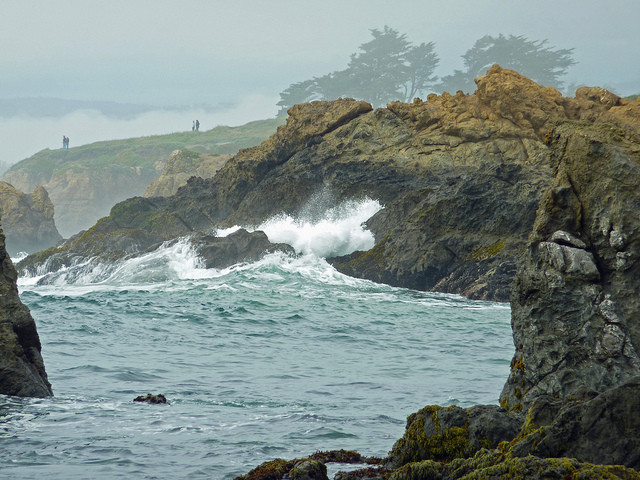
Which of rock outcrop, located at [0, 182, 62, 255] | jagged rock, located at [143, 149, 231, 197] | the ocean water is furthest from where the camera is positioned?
jagged rock, located at [143, 149, 231, 197]

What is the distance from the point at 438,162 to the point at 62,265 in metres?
17.4

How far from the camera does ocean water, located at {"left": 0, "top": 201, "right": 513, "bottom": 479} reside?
8.94m

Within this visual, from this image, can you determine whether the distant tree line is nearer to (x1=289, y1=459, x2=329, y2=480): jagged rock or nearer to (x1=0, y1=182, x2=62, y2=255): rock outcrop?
(x1=0, y1=182, x2=62, y2=255): rock outcrop

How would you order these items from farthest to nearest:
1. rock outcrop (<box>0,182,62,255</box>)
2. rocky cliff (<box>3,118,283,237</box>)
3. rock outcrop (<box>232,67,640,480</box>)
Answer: rocky cliff (<box>3,118,283,237</box>) < rock outcrop (<box>0,182,62,255</box>) < rock outcrop (<box>232,67,640,480</box>)

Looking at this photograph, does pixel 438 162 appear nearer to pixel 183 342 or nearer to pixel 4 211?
pixel 183 342

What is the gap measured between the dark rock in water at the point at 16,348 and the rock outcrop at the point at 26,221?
1838 inches

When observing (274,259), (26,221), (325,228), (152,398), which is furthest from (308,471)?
(26,221)

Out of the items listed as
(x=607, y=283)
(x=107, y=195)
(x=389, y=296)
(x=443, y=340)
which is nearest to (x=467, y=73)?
(x=107, y=195)

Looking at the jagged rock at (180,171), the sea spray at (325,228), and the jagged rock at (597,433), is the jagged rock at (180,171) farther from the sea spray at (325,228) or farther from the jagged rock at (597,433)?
the jagged rock at (597,433)

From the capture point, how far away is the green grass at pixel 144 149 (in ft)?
298

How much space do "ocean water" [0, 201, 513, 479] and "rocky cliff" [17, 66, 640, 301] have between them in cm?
178

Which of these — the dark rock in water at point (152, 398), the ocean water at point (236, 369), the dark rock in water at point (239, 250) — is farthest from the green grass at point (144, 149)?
the dark rock in water at point (152, 398)

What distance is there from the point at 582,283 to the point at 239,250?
22.4 metres

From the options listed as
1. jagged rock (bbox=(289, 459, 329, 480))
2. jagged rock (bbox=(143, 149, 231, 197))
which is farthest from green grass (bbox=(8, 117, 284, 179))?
jagged rock (bbox=(289, 459, 329, 480))
